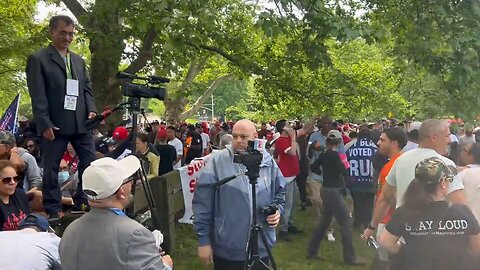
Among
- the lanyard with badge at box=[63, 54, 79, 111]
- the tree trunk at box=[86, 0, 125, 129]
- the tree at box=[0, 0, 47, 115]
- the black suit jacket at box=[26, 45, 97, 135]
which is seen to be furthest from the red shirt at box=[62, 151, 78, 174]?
the tree at box=[0, 0, 47, 115]

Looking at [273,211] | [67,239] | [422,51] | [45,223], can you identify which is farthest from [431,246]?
[422,51]

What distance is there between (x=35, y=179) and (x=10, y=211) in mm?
1263

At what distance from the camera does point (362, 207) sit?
897 centimetres

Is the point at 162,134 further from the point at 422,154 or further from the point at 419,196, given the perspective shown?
the point at 419,196

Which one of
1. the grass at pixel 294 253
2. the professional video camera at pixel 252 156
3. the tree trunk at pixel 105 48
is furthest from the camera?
the tree trunk at pixel 105 48

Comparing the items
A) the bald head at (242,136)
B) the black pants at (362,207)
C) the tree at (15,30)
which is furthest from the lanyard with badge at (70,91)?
the tree at (15,30)

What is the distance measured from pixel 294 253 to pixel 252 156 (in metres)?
4.58

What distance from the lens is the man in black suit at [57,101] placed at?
431 cm

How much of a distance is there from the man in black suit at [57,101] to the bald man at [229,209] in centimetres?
121

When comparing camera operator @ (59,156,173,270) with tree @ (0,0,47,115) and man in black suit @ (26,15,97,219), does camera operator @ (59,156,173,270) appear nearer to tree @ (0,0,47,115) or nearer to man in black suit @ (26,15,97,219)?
man in black suit @ (26,15,97,219)

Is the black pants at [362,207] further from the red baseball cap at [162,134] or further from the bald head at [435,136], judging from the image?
the bald head at [435,136]

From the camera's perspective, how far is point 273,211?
4164mm

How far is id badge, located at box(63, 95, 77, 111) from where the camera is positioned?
446cm

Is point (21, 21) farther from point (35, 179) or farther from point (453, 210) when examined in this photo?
point (453, 210)
